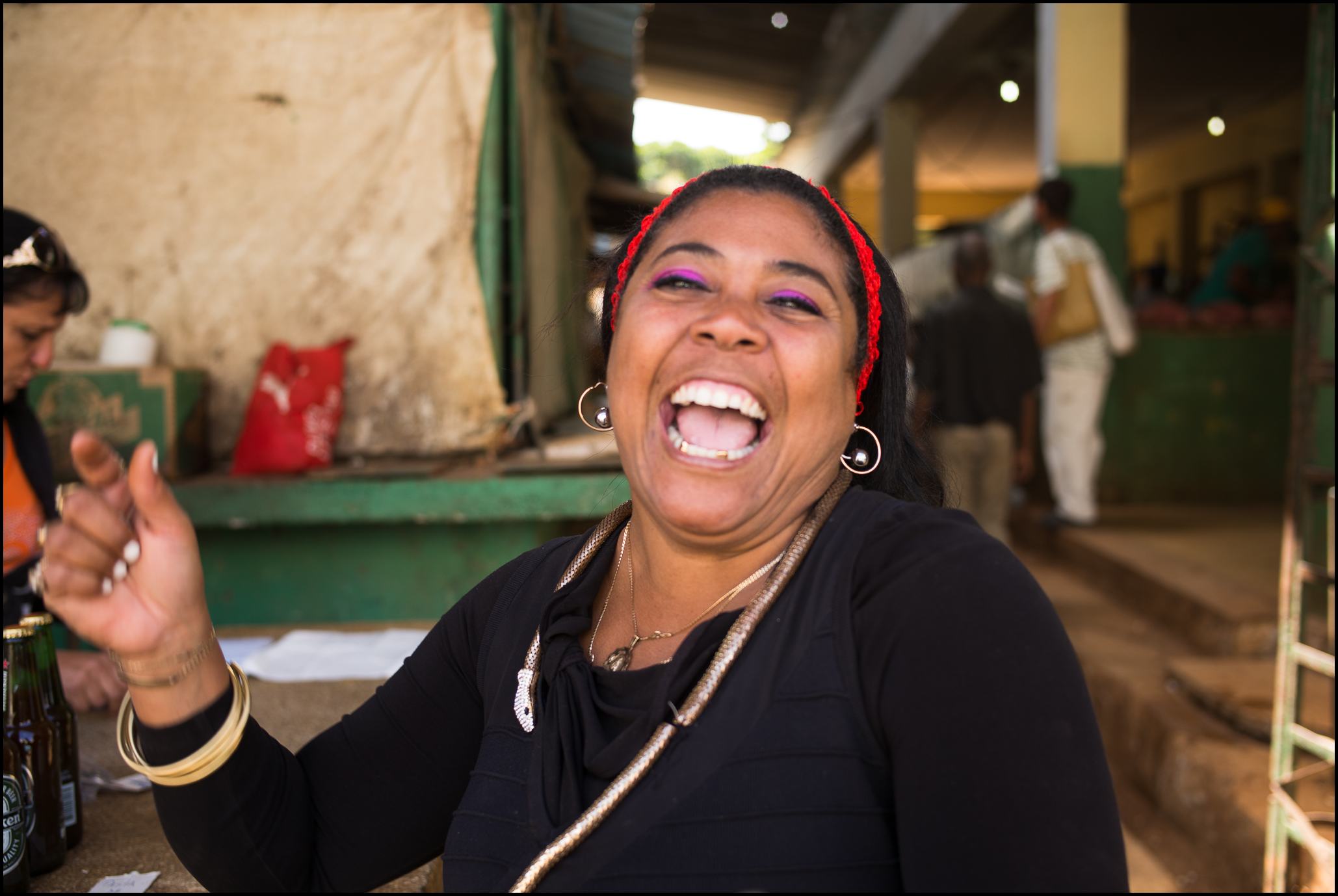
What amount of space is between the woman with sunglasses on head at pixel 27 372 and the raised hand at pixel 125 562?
125 centimetres

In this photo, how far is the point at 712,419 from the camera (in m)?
1.43

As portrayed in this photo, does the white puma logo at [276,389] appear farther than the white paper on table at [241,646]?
Yes

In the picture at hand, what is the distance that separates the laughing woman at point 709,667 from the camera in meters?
1.09

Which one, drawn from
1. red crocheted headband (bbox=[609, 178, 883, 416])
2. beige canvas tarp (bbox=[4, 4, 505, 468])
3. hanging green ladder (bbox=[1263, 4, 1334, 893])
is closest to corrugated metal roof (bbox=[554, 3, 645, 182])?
beige canvas tarp (bbox=[4, 4, 505, 468])

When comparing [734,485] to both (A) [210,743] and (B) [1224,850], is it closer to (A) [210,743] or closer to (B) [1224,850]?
(A) [210,743]

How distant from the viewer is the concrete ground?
353cm

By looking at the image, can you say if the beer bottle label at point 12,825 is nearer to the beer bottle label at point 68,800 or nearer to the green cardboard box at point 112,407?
the beer bottle label at point 68,800

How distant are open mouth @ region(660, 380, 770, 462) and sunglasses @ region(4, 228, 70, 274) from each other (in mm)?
1837

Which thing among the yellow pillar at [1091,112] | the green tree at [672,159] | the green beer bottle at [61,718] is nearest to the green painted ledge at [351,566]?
the green beer bottle at [61,718]

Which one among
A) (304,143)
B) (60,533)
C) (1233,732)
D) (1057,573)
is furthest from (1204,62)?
(60,533)

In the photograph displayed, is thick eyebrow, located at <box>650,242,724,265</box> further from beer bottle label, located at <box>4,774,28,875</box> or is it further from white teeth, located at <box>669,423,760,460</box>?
beer bottle label, located at <box>4,774,28,875</box>

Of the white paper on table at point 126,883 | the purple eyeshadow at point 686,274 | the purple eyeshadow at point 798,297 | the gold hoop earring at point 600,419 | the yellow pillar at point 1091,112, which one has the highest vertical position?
the yellow pillar at point 1091,112

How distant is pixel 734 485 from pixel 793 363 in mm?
176

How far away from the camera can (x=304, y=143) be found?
3633 millimetres
